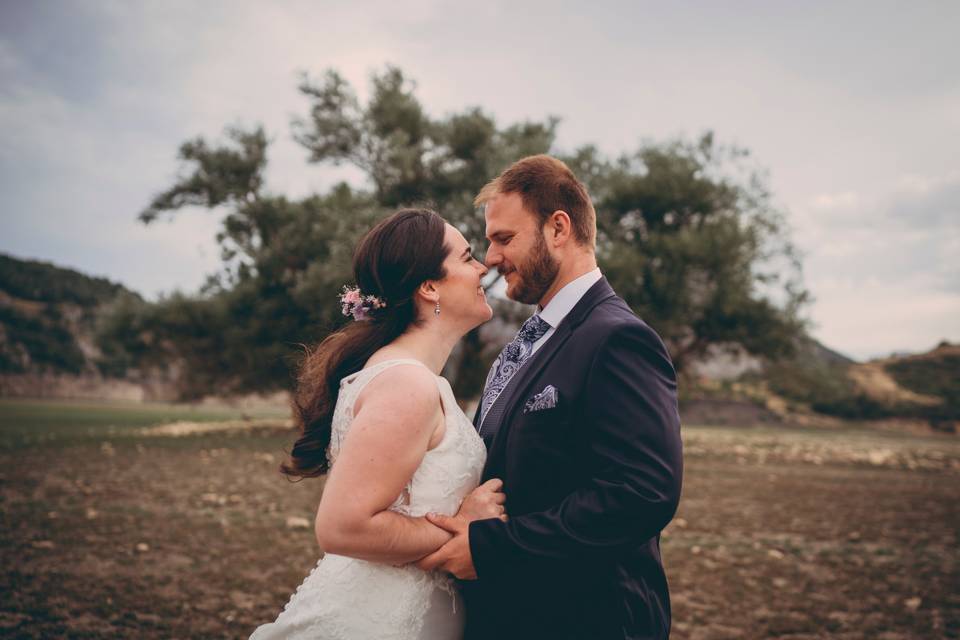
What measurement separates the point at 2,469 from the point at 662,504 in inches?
570

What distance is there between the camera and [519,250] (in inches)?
107

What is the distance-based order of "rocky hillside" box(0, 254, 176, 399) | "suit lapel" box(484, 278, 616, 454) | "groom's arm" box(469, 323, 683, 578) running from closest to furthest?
"groom's arm" box(469, 323, 683, 578) → "suit lapel" box(484, 278, 616, 454) → "rocky hillside" box(0, 254, 176, 399)

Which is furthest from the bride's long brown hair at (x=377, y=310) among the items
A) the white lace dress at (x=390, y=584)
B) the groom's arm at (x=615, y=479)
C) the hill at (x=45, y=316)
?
the hill at (x=45, y=316)

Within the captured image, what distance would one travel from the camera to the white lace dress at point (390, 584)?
2180mm

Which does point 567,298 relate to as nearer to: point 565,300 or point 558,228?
point 565,300

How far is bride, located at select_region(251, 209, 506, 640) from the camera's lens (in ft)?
6.52

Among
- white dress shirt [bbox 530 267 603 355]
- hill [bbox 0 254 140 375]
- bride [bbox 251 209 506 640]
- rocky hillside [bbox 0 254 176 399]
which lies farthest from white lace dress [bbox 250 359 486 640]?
rocky hillside [bbox 0 254 176 399]

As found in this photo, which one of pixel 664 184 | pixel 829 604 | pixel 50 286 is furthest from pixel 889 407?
pixel 50 286

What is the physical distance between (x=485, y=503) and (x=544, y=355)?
59 cm

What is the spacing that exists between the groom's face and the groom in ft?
0.90

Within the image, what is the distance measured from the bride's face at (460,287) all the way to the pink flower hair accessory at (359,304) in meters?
0.27

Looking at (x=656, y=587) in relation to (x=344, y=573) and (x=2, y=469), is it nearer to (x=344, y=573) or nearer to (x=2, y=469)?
(x=344, y=573)

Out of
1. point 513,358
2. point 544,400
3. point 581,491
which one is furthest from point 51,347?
point 581,491

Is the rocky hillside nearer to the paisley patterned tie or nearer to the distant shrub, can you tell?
the distant shrub
